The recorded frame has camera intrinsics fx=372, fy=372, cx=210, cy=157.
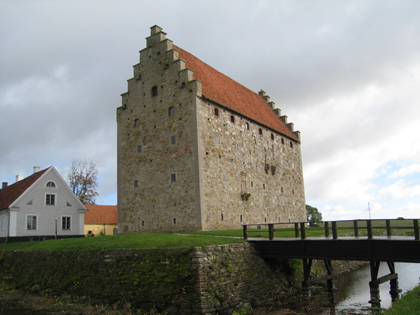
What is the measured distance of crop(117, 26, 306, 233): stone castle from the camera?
83.8ft

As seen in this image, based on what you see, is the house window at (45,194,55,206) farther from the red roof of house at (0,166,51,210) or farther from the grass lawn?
the grass lawn

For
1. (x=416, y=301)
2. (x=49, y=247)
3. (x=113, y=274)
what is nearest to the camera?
(x=416, y=301)

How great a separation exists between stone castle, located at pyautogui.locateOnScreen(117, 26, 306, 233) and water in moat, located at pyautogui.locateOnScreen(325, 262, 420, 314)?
8608mm

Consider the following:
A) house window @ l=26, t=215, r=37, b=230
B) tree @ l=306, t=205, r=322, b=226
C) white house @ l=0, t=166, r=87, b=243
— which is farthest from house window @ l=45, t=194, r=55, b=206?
tree @ l=306, t=205, r=322, b=226

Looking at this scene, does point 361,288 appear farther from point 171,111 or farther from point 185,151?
point 171,111

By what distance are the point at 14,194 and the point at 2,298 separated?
12762 mm

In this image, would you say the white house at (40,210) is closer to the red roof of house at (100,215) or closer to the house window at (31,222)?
the house window at (31,222)

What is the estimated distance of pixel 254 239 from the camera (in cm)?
1761

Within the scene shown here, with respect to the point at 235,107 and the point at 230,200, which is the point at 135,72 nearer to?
the point at 235,107

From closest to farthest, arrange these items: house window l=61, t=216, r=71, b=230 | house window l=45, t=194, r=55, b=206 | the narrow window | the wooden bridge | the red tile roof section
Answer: the wooden bridge
the narrow window
the red tile roof section
house window l=45, t=194, r=55, b=206
house window l=61, t=216, r=71, b=230

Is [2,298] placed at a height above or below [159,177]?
below

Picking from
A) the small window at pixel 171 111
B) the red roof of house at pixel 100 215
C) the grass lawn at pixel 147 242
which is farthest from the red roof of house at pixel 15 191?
the red roof of house at pixel 100 215

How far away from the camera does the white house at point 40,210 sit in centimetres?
2727

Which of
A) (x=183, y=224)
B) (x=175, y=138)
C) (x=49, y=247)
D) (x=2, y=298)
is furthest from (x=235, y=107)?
(x=2, y=298)
